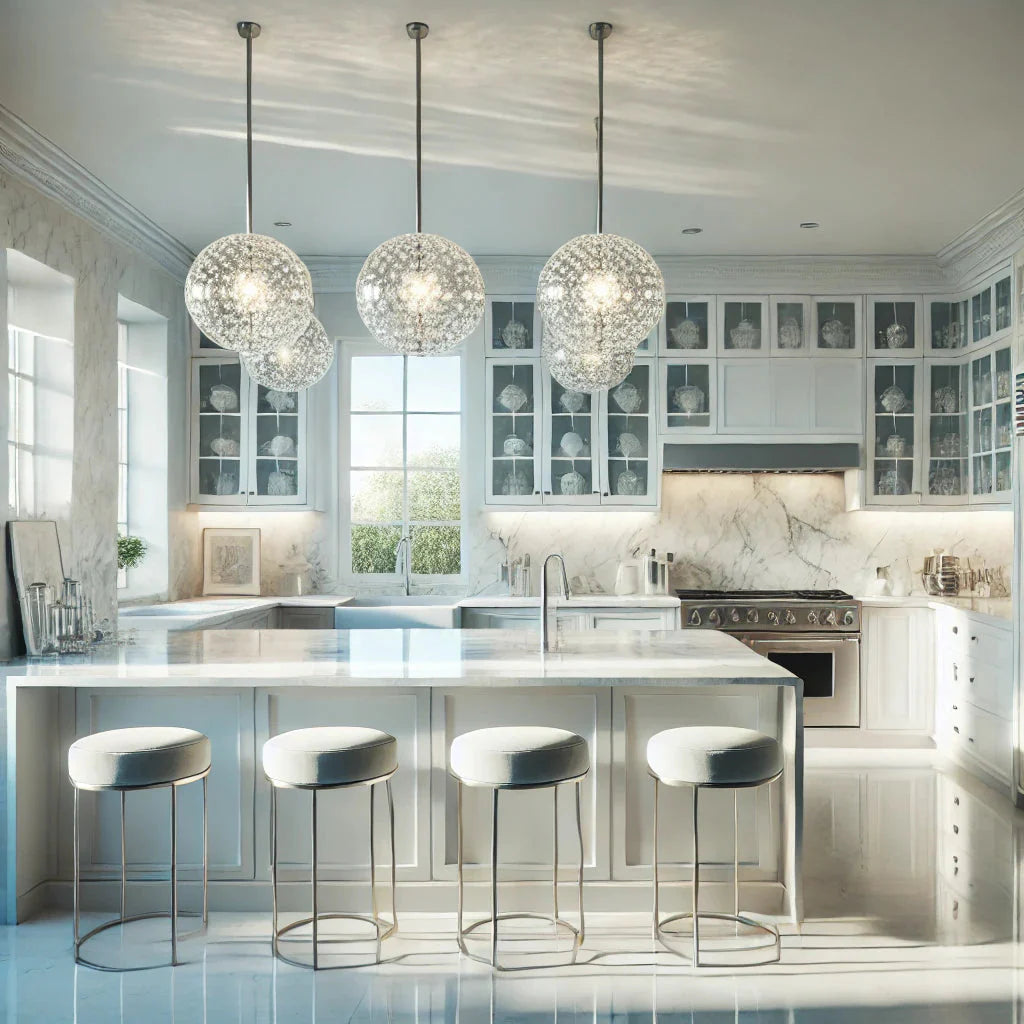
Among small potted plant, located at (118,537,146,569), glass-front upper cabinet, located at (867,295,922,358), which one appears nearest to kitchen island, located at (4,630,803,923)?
small potted plant, located at (118,537,146,569)

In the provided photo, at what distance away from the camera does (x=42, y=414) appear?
4.59m

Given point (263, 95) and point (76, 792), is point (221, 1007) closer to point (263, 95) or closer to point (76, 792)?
point (76, 792)

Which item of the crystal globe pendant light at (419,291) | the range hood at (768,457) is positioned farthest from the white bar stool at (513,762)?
the range hood at (768,457)

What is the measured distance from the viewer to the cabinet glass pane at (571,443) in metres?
6.27

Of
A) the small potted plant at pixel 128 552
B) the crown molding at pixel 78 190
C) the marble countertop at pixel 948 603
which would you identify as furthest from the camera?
the marble countertop at pixel 948 603

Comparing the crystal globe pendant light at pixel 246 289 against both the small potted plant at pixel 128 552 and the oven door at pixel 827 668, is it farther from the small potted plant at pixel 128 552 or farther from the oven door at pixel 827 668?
the oven door at pixel 827 668

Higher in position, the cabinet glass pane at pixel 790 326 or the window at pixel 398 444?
the cabinet glass pane at pixel 790 326

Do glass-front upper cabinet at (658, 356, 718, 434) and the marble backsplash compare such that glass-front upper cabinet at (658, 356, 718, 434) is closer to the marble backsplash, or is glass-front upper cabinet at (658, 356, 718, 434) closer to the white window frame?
the marble backsplash

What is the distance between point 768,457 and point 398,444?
92.6 inches

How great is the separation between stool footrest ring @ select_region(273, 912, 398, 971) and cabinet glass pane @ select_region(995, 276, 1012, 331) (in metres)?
4.45

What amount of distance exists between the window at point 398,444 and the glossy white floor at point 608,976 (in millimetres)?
3400

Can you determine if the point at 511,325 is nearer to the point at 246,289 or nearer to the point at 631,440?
the point at 631,440

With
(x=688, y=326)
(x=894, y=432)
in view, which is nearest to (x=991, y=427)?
(x=894, y=432)

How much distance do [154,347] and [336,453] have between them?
4.19ft
